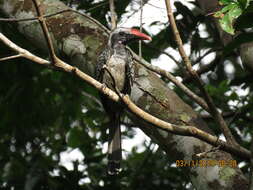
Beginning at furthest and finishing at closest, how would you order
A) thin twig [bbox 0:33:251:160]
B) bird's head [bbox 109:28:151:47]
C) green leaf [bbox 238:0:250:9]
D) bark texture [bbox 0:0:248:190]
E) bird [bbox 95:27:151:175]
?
bird's head [bbox 109:28:151:47] → bird [bbox 95:27:151:175] → bark texture [bbox 0:0:248:190] → thin twig [bbox 0:33:251:160] → green leaf [bbox 238:0:250:9]

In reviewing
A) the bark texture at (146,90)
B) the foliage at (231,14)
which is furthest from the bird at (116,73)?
the foliage at (231,14)

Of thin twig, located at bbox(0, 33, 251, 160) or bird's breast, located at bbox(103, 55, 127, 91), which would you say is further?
bird's breast, located at bbox(103, 55, 127, 91)

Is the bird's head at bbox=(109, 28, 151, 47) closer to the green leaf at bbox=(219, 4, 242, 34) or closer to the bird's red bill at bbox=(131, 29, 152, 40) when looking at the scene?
the bird's red bill at bbox=(131, 29, 152, 40)

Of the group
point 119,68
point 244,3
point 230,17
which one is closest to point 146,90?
point 119,68

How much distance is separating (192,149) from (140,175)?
5.09ft

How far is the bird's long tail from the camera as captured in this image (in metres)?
3.48

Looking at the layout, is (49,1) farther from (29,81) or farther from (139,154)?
(139,154)

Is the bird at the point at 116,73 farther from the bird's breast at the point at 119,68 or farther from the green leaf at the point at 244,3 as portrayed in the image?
the green leaf at the point at 244,3

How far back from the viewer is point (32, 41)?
11.7 feet

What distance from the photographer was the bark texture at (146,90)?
259 cm

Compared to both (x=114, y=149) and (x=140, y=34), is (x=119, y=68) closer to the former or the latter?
(x=140, y=34)
